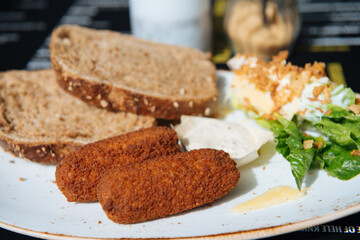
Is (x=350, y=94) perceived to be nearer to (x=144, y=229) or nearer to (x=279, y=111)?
(x=279, y=111)

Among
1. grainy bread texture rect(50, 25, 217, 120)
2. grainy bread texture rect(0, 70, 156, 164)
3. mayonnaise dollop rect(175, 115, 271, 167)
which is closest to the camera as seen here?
mayonnaise dollop rect(175, 115, 271, 167)

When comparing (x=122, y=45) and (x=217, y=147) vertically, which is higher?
(x=122, y=45)

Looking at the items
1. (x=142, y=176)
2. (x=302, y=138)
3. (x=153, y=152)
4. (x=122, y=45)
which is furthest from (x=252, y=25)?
(x=142, y=176)

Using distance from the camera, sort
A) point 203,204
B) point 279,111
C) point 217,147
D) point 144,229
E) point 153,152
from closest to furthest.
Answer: point 144,229
point 203,204
point 153,152
point 217,147
point 279,111

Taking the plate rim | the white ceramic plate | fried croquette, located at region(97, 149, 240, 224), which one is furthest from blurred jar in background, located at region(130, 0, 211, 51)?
the plate rim

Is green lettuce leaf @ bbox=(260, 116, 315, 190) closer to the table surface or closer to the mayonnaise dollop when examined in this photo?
the mayonnaise dollop

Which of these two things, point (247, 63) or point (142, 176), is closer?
point (142, 176)

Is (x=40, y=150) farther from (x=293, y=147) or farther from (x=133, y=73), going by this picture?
(x=293, y=147)

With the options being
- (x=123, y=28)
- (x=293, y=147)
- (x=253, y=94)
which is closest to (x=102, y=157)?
(x=293, y=147)
